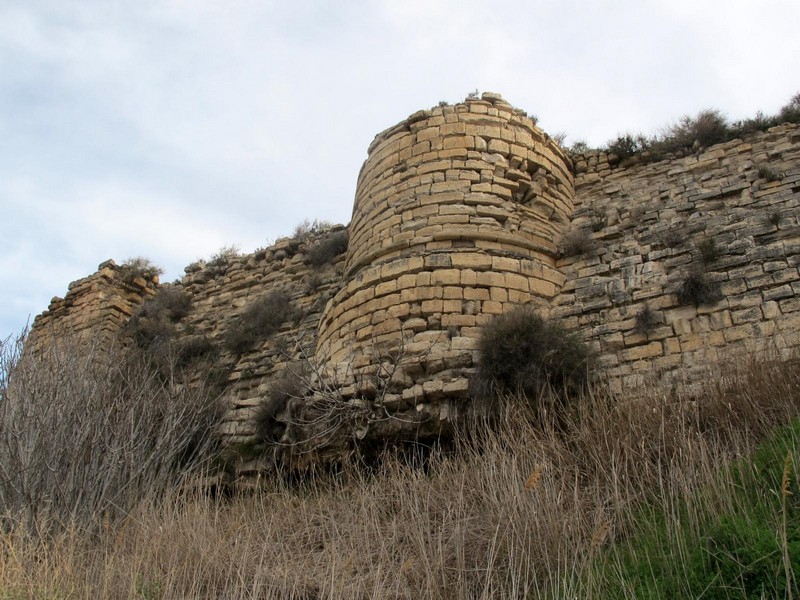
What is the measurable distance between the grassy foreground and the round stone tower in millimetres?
1187

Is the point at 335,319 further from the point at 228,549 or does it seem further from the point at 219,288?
the point at 219,288

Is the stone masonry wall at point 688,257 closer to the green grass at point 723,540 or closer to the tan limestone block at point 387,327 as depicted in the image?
the tan limestone block at point 387,327

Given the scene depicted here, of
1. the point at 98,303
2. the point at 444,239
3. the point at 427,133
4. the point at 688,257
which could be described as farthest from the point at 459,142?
the point at 98,303

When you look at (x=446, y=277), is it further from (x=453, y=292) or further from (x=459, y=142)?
(x=459, y=142)

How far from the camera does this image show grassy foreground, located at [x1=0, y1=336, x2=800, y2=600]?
3953mm

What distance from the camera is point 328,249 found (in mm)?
11195

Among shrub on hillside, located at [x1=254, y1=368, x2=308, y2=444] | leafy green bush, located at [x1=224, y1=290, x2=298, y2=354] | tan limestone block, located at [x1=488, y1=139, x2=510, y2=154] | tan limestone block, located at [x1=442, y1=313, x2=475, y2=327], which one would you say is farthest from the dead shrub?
tan limestone block, located at [x1=488, y1=139, x2=510, y2=154]

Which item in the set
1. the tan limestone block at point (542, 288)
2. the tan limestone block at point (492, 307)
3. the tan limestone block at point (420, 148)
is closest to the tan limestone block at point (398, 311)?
the tan limestone block at point (492, 307)

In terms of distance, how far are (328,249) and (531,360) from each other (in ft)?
17.1

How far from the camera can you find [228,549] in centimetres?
530

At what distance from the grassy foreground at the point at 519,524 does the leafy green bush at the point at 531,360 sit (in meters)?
0.26

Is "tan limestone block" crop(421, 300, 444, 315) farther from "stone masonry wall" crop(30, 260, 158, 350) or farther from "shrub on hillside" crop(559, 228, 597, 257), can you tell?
"stone masonry wall" crop(30, 260, 158, 350)

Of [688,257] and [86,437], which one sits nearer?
[86,437]

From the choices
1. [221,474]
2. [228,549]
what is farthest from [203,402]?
[228,549]
